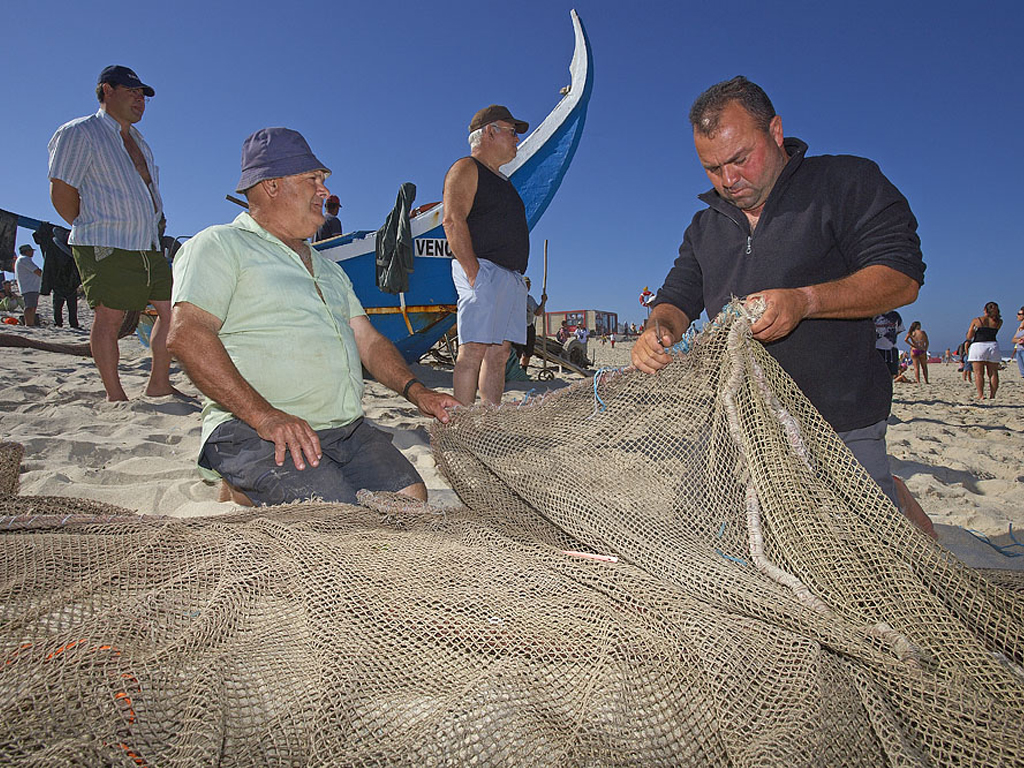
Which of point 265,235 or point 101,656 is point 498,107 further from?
point 101,656

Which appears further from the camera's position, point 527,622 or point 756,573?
point 756,573

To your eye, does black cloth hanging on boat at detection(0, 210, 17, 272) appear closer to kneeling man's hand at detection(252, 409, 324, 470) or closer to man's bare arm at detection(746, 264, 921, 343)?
kneeling man's hand at detection(252, 409, 324, 470)

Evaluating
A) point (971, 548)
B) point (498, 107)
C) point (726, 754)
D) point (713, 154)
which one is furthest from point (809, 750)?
point (498, 107)

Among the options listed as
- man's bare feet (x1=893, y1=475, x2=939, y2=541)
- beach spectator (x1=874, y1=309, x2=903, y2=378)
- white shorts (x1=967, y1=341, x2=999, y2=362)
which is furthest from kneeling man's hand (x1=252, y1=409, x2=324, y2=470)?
white shorts (x1=967, y1=341, x2=999, y2=362)

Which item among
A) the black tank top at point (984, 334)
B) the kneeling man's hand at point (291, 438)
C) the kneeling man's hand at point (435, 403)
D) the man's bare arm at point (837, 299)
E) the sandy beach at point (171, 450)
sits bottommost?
the sandy beach at point (171, 450)

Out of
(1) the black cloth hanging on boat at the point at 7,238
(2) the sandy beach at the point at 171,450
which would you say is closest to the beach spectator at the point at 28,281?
(1) the black cloth hanging on boat at the point at 7,238

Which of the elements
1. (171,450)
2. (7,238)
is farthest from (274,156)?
(7,238)

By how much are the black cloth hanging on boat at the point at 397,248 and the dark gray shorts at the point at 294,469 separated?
4.24m

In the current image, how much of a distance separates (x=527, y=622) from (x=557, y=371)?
1066cm

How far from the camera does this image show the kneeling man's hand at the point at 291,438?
2049mm

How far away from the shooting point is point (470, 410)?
2.13 m

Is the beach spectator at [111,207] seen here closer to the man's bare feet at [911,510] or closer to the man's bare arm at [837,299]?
the man's bare arm at [837,299]

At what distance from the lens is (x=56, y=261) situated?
12617 millimetres

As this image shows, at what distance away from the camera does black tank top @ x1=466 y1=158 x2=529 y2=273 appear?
13.9 ft
